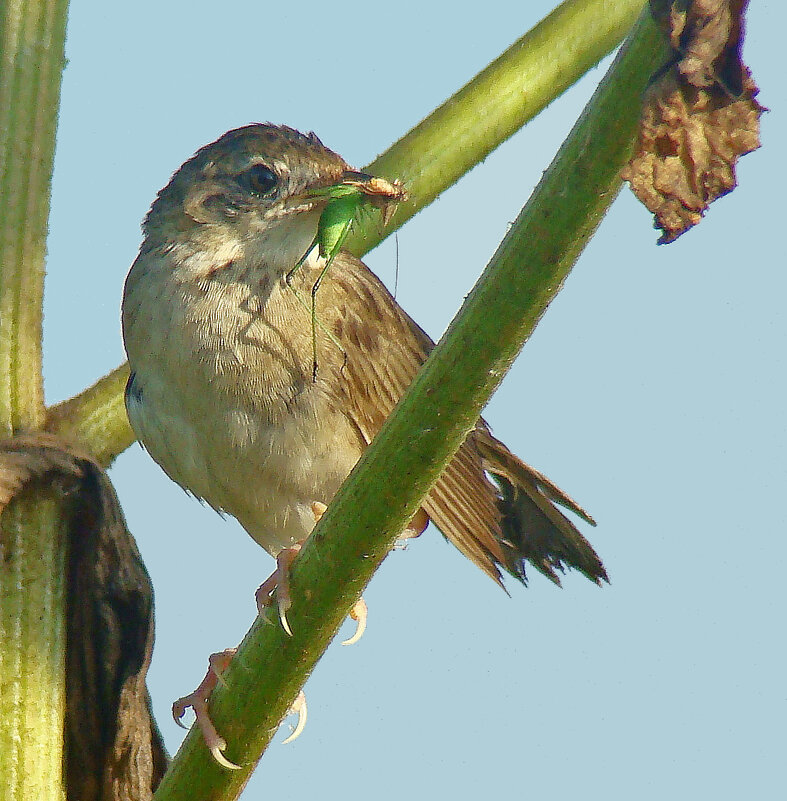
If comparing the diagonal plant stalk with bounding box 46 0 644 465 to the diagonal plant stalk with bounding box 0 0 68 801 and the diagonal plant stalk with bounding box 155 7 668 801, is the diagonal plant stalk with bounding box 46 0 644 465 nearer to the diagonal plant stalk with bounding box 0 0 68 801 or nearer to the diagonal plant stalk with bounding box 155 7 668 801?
the diagonal plant stalk with bounding box 0 0 68 801

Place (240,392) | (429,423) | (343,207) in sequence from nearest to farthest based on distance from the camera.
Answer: (429,423) → (343,207) → (240,392)

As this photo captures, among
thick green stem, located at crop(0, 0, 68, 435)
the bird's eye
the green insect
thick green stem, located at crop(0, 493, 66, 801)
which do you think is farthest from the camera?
the bird's eye

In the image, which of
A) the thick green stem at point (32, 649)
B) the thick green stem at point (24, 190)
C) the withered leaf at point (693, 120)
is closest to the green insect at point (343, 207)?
the thick green stem at point (24, 190)

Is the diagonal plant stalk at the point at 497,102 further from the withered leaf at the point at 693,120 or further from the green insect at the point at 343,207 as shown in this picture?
the withered leaf at the point at 693,120

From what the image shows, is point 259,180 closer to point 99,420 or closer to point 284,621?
point 99,420

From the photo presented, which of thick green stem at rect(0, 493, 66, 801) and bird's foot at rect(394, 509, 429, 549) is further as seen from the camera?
bird's foot at rect(394, 509, 429, 549)

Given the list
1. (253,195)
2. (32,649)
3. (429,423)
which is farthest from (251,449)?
(429,423)

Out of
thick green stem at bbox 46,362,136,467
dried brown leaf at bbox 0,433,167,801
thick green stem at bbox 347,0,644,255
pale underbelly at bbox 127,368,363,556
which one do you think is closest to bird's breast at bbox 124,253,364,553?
pale underbelly at bbox 127,368,363,556
